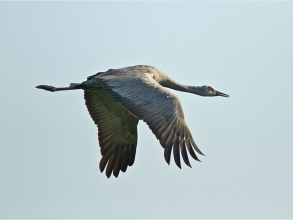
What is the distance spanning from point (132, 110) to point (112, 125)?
345 cm

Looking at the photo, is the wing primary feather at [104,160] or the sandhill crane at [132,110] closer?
the sandhill crane at [132,110]

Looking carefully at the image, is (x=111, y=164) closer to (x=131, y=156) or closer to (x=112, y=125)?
(x=131, y=156)

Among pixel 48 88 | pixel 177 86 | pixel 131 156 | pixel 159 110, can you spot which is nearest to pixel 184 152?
pixel 159 110

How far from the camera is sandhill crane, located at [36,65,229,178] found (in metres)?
16.1

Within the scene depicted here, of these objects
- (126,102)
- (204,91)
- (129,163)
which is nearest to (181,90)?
(204,91)

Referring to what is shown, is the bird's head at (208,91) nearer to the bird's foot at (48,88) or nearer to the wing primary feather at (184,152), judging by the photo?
the bird's foot at (48,88)

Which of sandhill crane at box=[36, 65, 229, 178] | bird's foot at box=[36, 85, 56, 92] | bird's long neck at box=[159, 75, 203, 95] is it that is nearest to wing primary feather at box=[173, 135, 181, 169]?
sandhill crane at box=[36, 65, 229, 178]

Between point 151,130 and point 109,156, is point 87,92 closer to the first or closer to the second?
point 109,156

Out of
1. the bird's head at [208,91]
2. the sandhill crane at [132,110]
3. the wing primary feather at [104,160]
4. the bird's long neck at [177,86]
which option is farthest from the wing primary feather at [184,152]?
the bird's head at [208,91]

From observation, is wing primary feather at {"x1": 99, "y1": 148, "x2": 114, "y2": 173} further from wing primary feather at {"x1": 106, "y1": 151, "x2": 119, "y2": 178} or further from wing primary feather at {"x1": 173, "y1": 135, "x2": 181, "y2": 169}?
wing primary feather at {"x1": 173, "y1": 135, "x2": 181, "y2": 169}

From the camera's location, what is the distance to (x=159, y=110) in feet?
53.5

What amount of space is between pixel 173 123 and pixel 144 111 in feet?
2.25

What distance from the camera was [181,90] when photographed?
20438 mm

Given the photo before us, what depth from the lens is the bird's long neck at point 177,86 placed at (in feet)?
64.4
